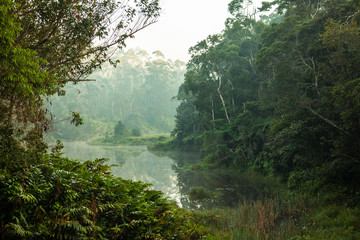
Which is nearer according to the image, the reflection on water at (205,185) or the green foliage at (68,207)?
the green foliage at (68,207)

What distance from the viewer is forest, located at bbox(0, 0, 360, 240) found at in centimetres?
415

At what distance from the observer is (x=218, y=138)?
2277 cm

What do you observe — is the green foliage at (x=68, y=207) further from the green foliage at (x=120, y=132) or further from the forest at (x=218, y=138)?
the green foliage at (x=120, y=132)

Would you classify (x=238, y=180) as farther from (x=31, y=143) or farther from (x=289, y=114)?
(x=31, y=143)

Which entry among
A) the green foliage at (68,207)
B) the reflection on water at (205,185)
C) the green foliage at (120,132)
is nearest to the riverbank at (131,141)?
the green foliage at (120,132)

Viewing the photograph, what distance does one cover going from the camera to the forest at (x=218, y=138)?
4.15m

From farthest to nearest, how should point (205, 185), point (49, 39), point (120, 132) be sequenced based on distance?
point (120, 132) → point (205, 185) → point (49, 39)

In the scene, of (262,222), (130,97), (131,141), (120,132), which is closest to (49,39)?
(262,222)

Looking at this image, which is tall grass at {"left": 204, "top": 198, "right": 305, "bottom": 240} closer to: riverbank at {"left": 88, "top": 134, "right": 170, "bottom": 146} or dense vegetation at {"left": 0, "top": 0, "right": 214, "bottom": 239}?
dense vegetation at {"left": 0, "top": 0, "right": 214, "bottom": 239}

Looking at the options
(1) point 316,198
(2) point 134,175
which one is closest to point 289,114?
(1) point 316,198

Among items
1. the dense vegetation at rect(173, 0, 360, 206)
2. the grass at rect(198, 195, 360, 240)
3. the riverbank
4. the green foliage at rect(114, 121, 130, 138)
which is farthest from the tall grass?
the green foliage at rect(114, 121, 130, 138)

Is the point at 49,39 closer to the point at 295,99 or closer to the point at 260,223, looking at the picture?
the point at 260,223

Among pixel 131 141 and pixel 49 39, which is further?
pixel 131 141

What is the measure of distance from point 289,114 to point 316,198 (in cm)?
438
